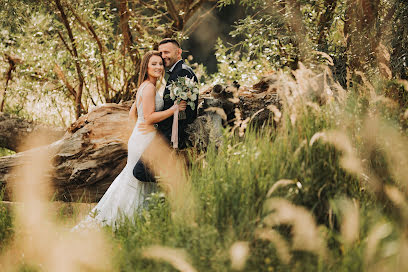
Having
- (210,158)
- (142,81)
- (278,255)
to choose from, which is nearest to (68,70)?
(142,81)

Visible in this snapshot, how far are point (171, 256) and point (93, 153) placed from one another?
11.7 ft

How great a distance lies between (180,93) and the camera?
5105 millimetres

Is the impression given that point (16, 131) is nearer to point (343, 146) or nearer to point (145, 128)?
point (145, 128)

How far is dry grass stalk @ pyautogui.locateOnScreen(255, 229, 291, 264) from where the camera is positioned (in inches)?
122

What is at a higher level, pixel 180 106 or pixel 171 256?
pixel 180 106

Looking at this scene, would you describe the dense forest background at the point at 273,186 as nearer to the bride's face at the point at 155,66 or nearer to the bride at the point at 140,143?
the bride at the point at 140,143

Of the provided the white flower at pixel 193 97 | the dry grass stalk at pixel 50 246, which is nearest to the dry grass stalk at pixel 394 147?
the white flower at pixel 193 97

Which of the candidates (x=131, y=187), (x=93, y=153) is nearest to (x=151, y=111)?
(x=131, y=187)

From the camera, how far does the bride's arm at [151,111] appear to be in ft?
17.0

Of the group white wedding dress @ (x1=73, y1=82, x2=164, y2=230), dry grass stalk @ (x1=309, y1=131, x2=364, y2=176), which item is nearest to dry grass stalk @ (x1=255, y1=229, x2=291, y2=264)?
dry grass stalk @ (x1=309, y1=131, x2=364, y2=176)

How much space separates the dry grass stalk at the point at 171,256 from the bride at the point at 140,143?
190cm

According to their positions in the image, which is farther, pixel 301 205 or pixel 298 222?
pixel 301 205

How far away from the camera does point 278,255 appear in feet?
10.4

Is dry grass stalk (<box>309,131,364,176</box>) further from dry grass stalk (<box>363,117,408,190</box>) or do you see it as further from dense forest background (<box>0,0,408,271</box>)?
dry grass stalk (<box>363,117,408,190</box>)
